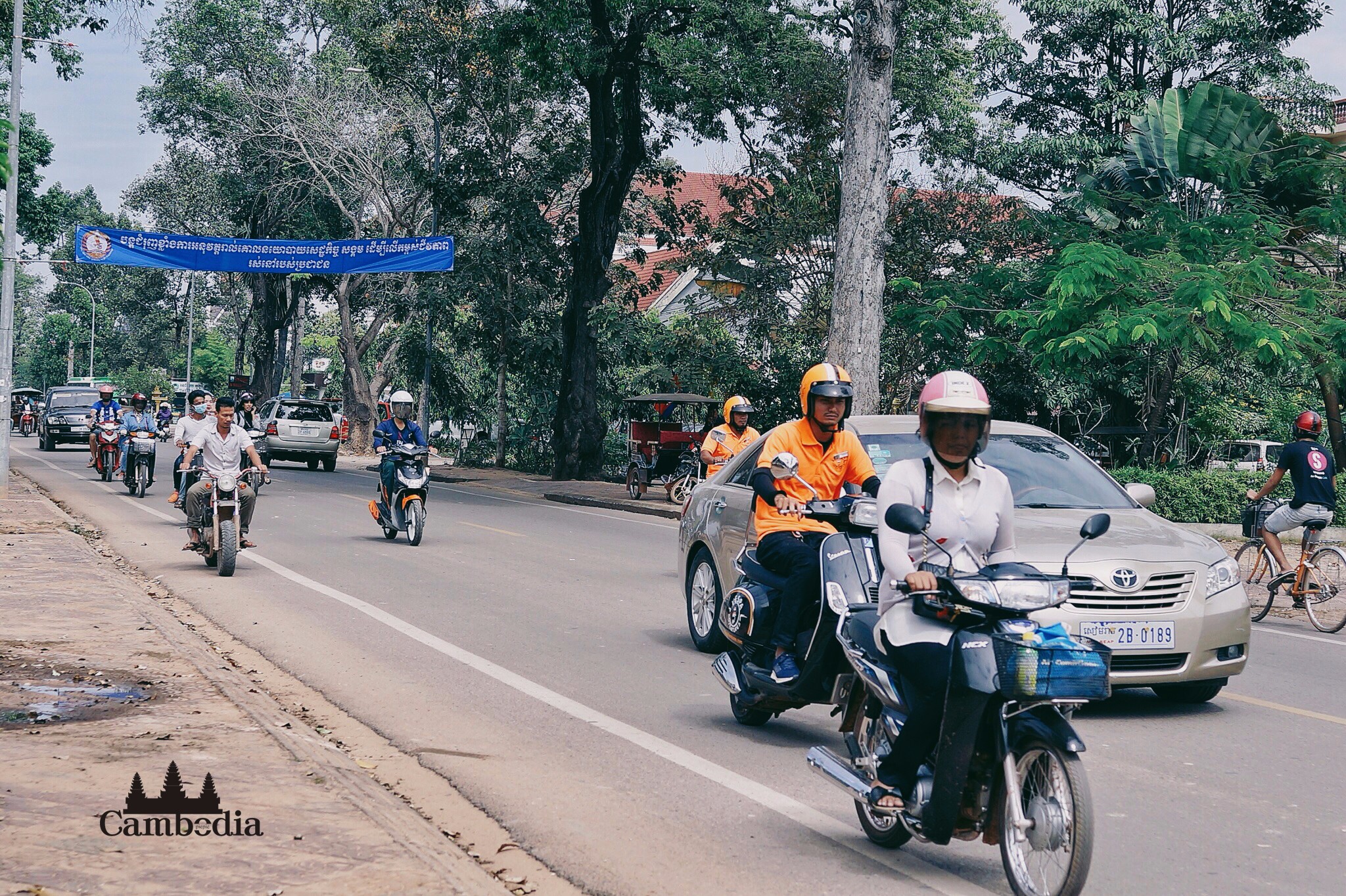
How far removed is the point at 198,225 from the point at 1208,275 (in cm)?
4913

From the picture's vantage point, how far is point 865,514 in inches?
213

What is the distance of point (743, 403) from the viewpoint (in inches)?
587

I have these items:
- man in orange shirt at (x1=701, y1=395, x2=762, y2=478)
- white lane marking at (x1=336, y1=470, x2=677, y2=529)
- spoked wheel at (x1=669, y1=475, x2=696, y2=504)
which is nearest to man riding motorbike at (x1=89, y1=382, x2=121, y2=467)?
white lane marking at (x1=336, y1=470, x2=677, y2=529)

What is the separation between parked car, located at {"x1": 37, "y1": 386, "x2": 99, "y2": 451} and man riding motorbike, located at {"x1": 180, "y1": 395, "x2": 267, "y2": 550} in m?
35.0

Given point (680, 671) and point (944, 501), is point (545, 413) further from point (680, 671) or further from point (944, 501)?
point (944, 501)

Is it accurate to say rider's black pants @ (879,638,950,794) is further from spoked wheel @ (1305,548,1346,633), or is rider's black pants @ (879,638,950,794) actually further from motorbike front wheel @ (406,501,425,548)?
motorbike front wheel @ (406,501,425,548)

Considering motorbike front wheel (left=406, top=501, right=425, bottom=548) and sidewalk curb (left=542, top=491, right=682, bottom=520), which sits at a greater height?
motorbike front wheel (left=406, top=501, right=425, bottom=548)

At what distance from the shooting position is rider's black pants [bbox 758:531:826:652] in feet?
21.4

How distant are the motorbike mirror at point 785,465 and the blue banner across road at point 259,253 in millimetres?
28111

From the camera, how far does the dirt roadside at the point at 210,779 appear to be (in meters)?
4.54

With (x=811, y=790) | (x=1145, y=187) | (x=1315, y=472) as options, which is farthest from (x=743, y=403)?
(x=1145, y=187)

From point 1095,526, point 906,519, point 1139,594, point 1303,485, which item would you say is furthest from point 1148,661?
point 1303,485

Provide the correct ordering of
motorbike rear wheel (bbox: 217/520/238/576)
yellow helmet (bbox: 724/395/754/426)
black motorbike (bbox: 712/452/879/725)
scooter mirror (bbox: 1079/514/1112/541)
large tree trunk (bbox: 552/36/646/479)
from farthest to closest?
large tree trunk (bbox: 552/36/646/479), yellow helmet (bbox: 724/395/754/426), motorbike rear wheel (bbox: 217/520/238/576), black motorbike (bbox: 712/452/879/725), scooter mirror (bbox: 1079/514/1112/541)

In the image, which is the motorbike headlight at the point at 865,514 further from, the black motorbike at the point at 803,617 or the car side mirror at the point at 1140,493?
the car side mirror at the point at 1140,493
